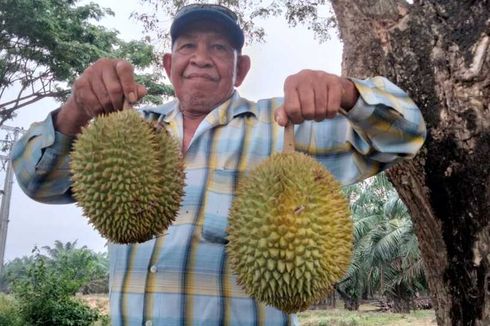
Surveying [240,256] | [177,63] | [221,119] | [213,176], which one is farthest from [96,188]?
[177,63]

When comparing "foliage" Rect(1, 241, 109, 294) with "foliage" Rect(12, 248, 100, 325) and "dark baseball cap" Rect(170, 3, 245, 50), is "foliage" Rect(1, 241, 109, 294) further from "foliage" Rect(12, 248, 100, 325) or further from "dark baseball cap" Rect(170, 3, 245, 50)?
"dark baseball cap" Rect(170, 3, 245, 50)

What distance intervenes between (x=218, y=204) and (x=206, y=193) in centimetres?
7

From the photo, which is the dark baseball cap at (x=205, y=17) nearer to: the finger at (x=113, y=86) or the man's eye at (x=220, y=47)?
the man's eye at (x=220, y=47)

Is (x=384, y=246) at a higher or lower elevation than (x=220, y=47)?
higher

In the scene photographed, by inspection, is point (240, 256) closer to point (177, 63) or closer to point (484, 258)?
point (484, 258)

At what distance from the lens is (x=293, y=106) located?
1.58 m

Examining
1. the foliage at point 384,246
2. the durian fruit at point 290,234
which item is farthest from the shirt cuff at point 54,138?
the foliage at point 384,246

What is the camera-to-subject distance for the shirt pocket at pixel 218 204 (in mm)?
2316

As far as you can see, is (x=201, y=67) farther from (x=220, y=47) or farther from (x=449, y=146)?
(x=449, y=146)

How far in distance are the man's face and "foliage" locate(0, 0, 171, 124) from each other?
8.31 m

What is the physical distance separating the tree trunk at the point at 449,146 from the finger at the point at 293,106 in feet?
2.94


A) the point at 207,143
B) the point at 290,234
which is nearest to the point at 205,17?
the point at 207,143

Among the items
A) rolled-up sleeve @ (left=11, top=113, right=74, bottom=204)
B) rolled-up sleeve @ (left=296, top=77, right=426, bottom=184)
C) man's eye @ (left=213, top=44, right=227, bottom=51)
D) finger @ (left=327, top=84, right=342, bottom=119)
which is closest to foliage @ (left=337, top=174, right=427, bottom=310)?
man's eye @ (left=213, top=44, right=227, bottom=51)

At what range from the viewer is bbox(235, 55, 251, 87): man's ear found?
2994 mm
